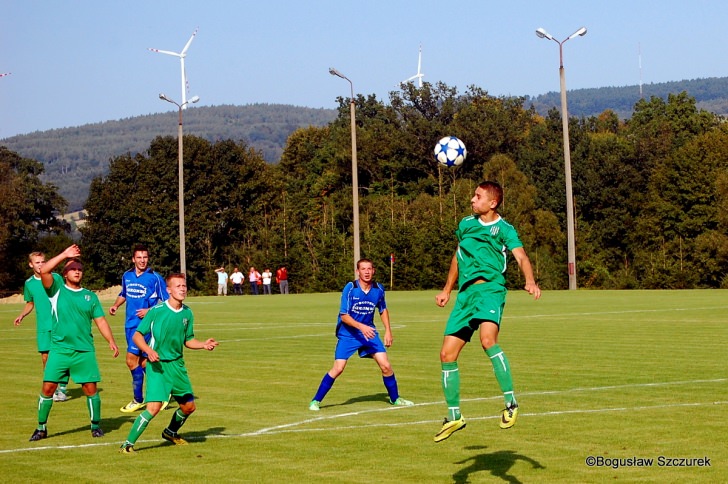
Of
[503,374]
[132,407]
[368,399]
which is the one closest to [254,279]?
[368,399]

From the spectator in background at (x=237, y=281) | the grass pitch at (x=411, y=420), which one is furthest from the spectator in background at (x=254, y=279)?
the grass pitch at (x=411, y=420)

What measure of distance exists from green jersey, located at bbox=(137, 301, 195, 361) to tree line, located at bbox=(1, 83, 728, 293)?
54.6 meters

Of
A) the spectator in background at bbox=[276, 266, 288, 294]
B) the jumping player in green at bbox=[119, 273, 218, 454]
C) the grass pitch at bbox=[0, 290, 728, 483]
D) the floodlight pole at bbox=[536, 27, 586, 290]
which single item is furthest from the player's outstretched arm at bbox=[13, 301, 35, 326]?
the spectator in background at bbox=[276, 266, 288, 294]

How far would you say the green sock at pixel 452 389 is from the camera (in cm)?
1012

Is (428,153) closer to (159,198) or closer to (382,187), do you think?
(382,187)

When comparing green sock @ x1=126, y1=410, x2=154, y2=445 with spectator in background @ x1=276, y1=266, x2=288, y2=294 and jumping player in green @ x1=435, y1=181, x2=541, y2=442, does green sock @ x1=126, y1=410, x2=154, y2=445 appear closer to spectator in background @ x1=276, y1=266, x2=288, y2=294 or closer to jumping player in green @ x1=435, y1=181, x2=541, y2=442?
Result: jumping player in green @ x1=435, y1=181, x2=541, y2=442

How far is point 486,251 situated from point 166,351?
134 inches

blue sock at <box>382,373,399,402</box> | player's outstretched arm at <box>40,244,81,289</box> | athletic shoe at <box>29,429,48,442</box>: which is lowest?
athletic shoe at <box>29,429,48,442</box>

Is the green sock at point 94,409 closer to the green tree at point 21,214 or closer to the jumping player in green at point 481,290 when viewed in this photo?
the jumping player in green at point 481,290

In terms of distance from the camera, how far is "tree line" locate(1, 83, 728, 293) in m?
70.9

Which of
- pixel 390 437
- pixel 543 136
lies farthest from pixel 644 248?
pixel 390 437

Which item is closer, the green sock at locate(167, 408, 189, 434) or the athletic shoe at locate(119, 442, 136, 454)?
the athletic shoe at locate(119, 442, 136, 454)

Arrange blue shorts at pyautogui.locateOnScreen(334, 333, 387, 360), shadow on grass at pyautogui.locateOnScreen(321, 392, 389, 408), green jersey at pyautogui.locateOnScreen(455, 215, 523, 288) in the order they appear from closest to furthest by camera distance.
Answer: green jersey at pyautogui.locateOnScreen(455, 215, 523, 288) → blue shorts at pyautogui.locateOnScreen(334, 333, 387, 360) → shadow on grass at pyautogui.locateOnScreen(321, 392, 389, 408)

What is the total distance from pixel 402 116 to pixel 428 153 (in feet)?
38.0
